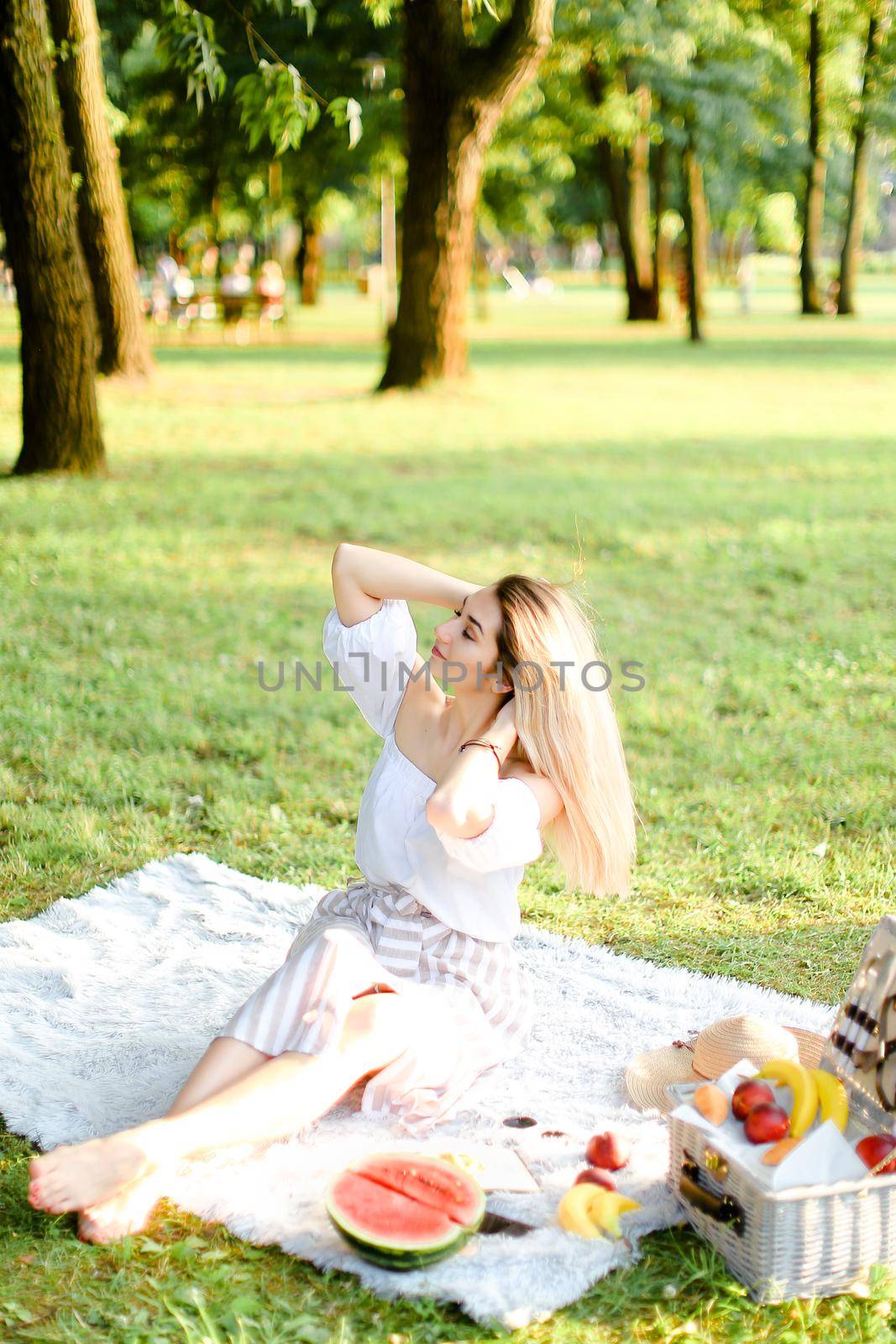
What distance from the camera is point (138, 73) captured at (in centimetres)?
2380

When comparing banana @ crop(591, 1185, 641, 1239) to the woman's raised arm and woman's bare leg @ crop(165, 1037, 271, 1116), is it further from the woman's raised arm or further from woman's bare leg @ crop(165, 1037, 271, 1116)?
the woman's raised arm

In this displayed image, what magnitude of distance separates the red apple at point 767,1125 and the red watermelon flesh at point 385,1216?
571 millimetres

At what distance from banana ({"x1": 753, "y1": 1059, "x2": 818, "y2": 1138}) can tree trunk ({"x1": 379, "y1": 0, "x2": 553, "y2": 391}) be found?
11.3 m

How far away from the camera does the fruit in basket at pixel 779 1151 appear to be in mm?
2348

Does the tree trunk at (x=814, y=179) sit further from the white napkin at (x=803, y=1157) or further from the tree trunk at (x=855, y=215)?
the white napkin at (x=803, y=1157)

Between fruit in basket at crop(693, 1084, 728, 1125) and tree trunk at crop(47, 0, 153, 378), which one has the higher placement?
tree trunk at crop(47, 0, 153, 378)

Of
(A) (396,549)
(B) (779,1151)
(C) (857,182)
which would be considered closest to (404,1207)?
(B) (779,1151)

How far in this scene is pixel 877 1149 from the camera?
7.77ft

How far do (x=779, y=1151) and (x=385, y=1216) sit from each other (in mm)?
730

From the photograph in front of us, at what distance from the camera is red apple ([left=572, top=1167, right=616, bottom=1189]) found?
2576 mm

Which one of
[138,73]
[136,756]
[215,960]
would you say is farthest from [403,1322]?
[138,73]

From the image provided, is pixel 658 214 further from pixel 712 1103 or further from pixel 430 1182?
pixel 430 1182

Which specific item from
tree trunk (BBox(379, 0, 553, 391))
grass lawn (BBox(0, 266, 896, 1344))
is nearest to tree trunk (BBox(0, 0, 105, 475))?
grass lawn (BBox(0, 266, 896, 1344))

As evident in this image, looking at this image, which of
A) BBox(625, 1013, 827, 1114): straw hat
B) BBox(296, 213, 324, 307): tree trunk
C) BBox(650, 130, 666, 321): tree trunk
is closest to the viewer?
BBox(625, 1013, 827, 1114): straw hat
